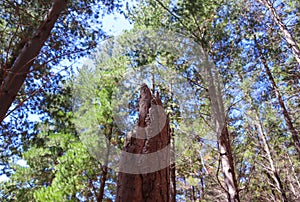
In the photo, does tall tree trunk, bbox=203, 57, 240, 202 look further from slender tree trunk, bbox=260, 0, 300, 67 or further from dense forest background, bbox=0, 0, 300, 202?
slender tree trunk, bbox=260, 0, 300, 67

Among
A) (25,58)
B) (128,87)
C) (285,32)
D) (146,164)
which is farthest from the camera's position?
(285,32)

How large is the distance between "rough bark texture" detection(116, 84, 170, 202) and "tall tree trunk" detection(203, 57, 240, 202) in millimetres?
2601

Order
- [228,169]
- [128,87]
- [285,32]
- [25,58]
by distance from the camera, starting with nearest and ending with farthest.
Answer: [25,58] → [228,169] → [128,87] → [285,32]

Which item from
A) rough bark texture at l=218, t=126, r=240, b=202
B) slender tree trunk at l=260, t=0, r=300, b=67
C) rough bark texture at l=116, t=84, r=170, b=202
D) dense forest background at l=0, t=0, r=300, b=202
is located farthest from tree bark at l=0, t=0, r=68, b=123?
slender tree trunk at l=260, t=0, r=300, b=67

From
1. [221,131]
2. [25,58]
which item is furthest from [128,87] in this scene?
[25,58]

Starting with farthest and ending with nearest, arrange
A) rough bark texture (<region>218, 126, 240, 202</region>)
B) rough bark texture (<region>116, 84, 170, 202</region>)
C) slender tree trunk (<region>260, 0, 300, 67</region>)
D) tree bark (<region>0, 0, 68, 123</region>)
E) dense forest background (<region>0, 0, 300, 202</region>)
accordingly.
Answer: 1. slender tree trunk (<region>260, 0, 300, 67</region>)
2. dense forest background (<region>0, 0, 300, 202</region>)
3. rough bark texture (<region>218, 126, 240, 202</region>)
4. tree bark (<region>0, 0, 68, 123</region>)
5. rough bark texture (<region>116, 84, 170, 202</region>)

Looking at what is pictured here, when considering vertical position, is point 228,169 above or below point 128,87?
below

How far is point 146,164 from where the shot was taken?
1370 mm

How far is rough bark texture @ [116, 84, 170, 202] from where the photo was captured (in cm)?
127

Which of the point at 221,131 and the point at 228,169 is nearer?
the point at 228,169

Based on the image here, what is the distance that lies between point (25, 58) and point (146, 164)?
225 cm

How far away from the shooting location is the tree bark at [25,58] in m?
2.51

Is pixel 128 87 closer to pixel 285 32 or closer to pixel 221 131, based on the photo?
pixel 221 131

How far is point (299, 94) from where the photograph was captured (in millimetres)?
7137
